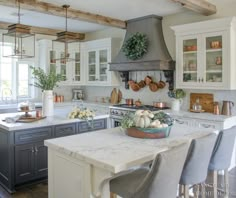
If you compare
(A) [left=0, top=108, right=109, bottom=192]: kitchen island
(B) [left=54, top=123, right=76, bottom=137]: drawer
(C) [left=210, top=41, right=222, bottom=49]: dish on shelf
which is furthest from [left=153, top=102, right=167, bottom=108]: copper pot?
(A) [left=0, top=108, right=109, bottom=192]: kitchen island

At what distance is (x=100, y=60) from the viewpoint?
6.45 metres

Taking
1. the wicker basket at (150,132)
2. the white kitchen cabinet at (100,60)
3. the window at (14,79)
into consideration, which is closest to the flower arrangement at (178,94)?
the white kitchen cabinet at (100,60)

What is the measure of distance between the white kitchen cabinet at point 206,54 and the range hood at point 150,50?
314 millimetres

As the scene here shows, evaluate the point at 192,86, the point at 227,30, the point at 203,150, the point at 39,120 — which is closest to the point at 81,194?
the point at 203,150

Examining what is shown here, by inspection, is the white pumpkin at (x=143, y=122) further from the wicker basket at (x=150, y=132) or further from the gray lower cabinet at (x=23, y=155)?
the gray lower cabinet at (x=23, y=155)

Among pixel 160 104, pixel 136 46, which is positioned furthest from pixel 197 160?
pixel 136 46

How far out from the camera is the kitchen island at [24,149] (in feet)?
11.1

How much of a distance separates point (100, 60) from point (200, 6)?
300cm

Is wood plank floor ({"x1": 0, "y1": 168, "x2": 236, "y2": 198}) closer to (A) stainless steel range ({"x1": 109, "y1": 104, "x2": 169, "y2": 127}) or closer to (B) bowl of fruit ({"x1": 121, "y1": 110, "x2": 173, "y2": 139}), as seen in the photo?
(B) bowl of fruit ({"x1": 121, "y1": 110, "x2": 173, "y2": 139})

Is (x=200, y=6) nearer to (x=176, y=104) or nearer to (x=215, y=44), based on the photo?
(x=215, y=44)

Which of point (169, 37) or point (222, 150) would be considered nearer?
point (222, 150)

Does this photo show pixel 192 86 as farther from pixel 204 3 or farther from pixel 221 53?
pixel 204 3

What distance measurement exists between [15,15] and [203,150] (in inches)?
182

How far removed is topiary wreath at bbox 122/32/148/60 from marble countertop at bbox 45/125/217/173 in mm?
2661
